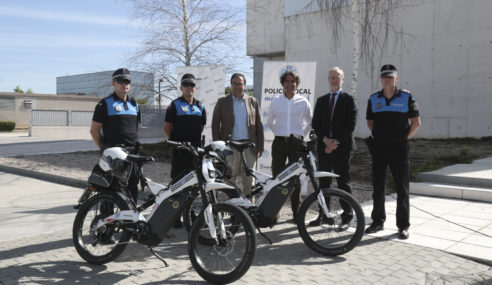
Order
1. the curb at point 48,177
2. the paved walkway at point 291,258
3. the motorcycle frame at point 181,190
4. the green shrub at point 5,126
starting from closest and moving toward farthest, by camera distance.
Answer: the motorcycle frame at point 181,190
the paved walkway at point 291,258
the curb at point 48,177
the green shrub at point 5,126

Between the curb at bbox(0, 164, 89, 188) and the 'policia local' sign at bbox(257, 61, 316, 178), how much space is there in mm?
3722

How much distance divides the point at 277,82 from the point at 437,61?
11.0 m

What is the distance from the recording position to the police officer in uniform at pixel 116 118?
4.54m

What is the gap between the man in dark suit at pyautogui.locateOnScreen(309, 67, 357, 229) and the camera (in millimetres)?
5133

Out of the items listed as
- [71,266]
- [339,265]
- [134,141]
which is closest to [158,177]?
[134,141]

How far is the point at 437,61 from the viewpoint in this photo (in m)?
15.9

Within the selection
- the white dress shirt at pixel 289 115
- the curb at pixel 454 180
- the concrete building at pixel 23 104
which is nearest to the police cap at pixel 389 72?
the white dress shirt at pixel 289 115

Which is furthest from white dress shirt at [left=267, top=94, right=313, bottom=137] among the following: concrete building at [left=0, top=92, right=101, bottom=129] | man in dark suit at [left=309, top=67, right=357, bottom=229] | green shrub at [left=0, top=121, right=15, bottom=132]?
concrete building at [left=0, top=92, right=101, bottom=129]

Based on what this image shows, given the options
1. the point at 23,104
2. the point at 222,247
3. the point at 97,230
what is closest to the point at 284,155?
the point at 222,247

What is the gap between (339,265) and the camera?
3992 mm

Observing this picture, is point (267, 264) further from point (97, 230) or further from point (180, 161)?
point (180, 161)

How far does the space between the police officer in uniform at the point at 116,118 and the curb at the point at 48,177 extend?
404 cm

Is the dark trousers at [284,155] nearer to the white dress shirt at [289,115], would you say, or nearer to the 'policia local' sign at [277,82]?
the white dress shirt at [289,115]

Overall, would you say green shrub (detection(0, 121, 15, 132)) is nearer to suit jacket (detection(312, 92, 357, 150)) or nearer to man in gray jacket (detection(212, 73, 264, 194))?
man in gray jacket (detection(212, 73, 264, 194))
